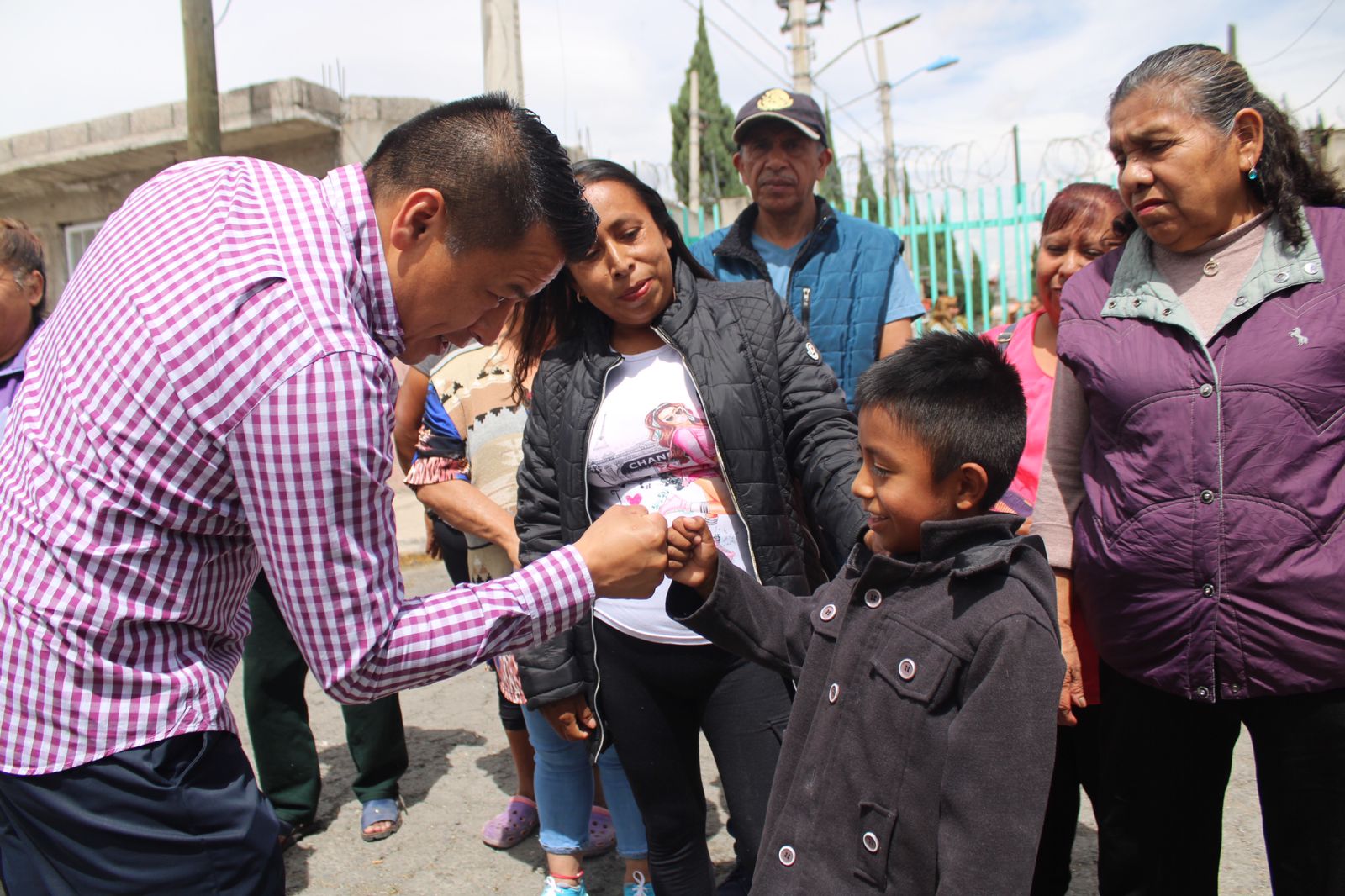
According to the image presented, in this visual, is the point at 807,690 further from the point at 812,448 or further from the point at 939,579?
the point at 812,448

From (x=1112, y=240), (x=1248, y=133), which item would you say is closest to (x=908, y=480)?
(x=1248, y=133)

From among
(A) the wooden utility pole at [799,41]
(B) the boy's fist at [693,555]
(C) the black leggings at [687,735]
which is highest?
(A) the wooden utility pole at [799,41]

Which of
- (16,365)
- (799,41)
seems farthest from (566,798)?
(799,41)

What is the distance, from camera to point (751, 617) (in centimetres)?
197

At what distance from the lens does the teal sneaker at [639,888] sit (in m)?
2.95

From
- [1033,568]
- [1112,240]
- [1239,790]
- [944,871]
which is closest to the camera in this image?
[944,871]

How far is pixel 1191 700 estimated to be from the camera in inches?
80.7

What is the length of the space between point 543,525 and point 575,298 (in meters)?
0.62

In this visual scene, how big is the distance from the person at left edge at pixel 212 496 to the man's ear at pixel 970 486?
73cm

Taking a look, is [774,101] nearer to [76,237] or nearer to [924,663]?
[924,663]

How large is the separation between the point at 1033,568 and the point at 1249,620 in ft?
1.86

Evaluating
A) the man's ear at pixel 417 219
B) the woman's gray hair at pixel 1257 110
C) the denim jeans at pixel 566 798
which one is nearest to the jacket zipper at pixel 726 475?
the man's ear at pixel 417 219

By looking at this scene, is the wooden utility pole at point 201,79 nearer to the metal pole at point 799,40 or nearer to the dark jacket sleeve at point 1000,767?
the dark jacket sleeve at point 1000,767

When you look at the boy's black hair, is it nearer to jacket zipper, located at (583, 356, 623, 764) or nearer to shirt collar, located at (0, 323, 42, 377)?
jacket zipper, located at (583, 356, 623, 764)
